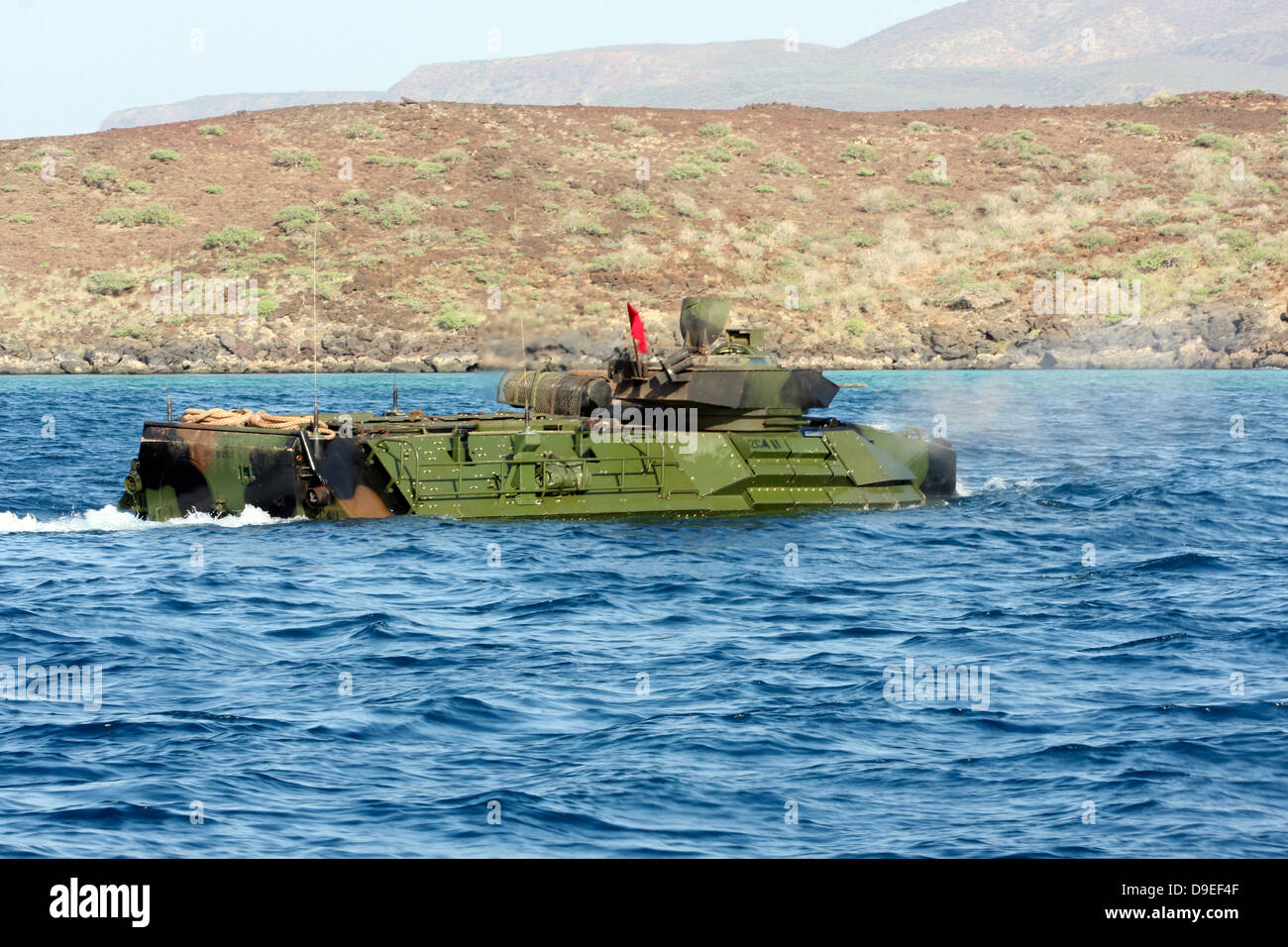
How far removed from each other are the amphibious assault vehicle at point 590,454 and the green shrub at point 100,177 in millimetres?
75234

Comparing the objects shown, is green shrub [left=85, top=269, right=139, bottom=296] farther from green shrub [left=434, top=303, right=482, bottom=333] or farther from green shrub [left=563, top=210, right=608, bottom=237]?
green shrub [left=563, top=210, right=608, bottom=237]

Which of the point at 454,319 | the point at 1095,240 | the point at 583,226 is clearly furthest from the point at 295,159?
the point at 1095,240

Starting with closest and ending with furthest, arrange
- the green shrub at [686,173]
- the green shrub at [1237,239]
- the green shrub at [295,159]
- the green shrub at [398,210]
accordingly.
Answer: the green shrub at [1237,239]
the green shrub at [398,210]
the green shrub at [686,173]
the green shrub at [295,159]

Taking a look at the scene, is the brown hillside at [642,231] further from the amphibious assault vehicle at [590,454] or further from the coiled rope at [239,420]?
the coiled rope at [239,420]

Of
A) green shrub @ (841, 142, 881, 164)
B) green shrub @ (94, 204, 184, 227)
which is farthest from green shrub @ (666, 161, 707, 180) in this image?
green shrub @ (94, 204, 184, 227)

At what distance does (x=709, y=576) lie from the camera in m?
18.8

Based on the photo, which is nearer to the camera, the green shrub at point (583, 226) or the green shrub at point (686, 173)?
the green shrub at point (583, 226)

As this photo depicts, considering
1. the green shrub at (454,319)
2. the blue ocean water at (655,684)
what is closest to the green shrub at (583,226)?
the green shrub at (454,319)

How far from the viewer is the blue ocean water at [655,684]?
374 inches

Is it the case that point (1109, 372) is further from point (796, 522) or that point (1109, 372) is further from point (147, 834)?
point (147, 834)

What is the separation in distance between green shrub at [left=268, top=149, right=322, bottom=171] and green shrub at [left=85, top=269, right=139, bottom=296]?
62.1 feet

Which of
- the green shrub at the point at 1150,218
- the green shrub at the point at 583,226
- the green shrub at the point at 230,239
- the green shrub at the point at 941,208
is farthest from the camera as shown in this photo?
the green shrub at the point at 941,208

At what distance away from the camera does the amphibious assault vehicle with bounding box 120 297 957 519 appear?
21938 millimetres
